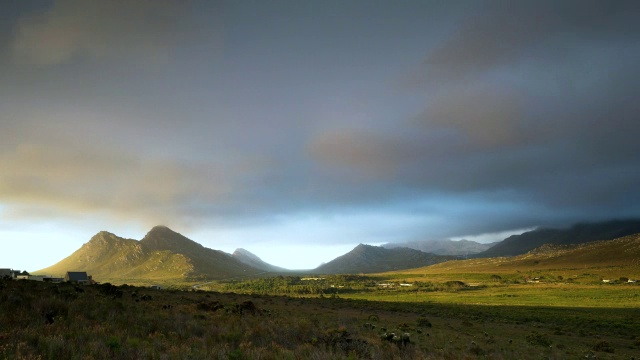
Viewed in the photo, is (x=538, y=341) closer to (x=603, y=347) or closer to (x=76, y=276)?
(x=603, y=347)

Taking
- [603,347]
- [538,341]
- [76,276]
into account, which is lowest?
[603,347]

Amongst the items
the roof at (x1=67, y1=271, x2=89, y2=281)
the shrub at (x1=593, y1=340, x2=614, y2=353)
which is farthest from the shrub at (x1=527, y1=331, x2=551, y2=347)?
the roof at (x1=67, y1=271, x2=89, y2=281)

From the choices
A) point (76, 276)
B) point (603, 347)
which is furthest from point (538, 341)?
point (76, 276)

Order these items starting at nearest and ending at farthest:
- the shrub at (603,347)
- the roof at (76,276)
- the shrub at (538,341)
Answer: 1. the shrub at (603,347)
2. the shrub at (538,341)
3. the roof at (76,276)

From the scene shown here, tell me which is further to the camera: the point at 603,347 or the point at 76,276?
the point at 76,276

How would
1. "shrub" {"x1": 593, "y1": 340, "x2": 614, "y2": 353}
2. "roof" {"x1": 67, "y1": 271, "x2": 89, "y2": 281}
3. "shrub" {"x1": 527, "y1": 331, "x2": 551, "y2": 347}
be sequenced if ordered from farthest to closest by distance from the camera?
"roof" {"x1": 67, "y1": 271, "x2": 89, "y2": 281}
"shrub" {"x1": 527, "y1": 331, "x2": 551, "y2": 347}
"shrub" {"x1": 593, "y1": 340, "x2": 614, "y2": 353}

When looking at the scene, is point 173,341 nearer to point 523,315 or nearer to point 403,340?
point 403,340

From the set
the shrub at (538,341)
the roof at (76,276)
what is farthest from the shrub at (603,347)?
the roof at (76,276)

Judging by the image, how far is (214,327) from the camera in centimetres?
1572

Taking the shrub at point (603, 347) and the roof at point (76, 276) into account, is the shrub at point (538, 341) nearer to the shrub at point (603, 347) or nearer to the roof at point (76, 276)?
the shrub at point (603, 347)

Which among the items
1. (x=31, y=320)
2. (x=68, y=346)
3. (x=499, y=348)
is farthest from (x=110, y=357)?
(x=499, y=348)

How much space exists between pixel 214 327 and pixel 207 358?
5.84 meters

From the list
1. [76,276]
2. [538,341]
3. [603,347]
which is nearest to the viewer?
[603,347]

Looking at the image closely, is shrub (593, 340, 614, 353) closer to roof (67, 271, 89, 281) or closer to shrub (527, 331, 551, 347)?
shrub (527, 331, 551, 347)
